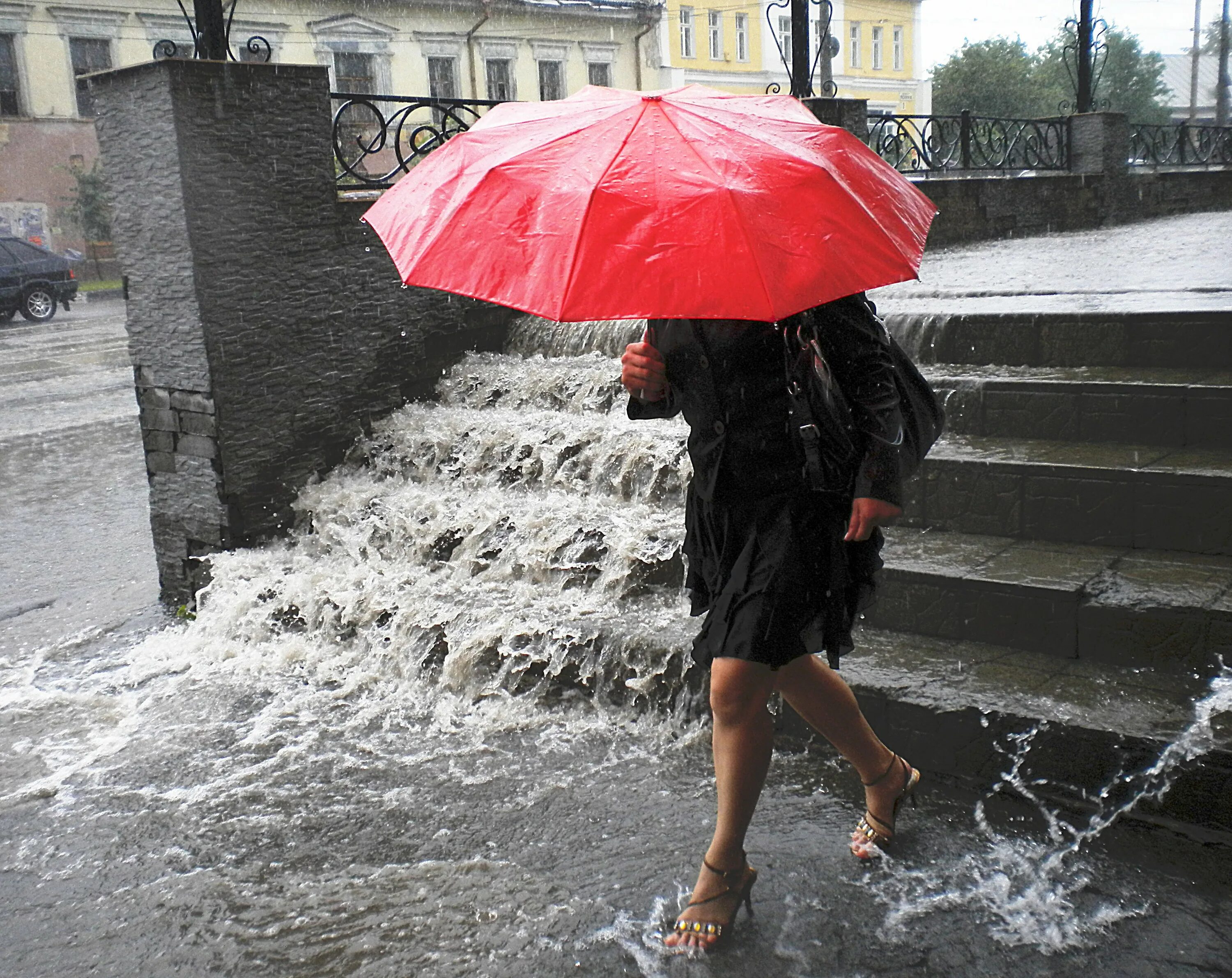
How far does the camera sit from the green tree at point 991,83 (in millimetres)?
52219

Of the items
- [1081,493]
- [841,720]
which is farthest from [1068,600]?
[841,720]

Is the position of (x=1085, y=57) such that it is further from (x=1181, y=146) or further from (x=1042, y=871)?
(x=1042, y=871)

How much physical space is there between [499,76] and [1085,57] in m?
28.0

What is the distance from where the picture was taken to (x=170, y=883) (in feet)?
11.4

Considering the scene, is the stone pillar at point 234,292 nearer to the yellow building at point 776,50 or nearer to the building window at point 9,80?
the building window at point 9,80

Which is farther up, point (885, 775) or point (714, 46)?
point (714, 46)

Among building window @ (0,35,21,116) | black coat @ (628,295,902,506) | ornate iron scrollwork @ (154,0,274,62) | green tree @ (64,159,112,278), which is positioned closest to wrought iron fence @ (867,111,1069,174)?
ornate iron scrollwork @ (154,0,274,62)

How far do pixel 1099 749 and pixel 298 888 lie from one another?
7.71ft

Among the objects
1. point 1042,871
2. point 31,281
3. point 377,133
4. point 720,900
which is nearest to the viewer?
point 720,900

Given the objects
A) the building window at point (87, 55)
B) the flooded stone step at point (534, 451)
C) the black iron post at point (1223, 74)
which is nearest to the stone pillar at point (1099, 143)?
the flooded stone step at point (534, 451)

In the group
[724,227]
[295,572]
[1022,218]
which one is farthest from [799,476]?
[1022,218]

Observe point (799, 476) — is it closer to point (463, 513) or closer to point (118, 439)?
point (463, 513)

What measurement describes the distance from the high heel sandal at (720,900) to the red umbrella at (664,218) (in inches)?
57.0

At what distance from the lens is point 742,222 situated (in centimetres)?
243
